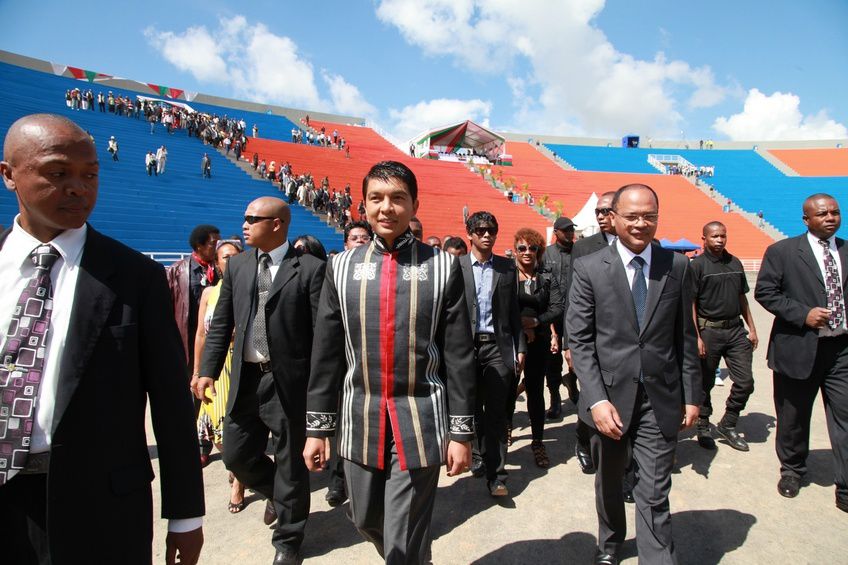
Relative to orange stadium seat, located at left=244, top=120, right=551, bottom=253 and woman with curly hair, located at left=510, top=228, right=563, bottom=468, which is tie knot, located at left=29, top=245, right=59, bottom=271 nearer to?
woman with curly hair, located at left=510, top=228, right=563, bottom=468

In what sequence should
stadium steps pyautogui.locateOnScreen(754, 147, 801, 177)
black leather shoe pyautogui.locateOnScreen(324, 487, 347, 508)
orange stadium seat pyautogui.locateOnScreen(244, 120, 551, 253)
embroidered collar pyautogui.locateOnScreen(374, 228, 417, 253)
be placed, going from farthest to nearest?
1. stadium steps pyautogui.locateOnScreen(754, 147, 801, 177)
2. orange stadium seat pyautogui.locateOnScreen(244, 120, 551, 253)
3. black leather shoe pyautogui.locateOnScreen(324, 487, 347, 508)
4. embroidered collar pyautogui.locateOnScreen(374, 228, 417, 253)

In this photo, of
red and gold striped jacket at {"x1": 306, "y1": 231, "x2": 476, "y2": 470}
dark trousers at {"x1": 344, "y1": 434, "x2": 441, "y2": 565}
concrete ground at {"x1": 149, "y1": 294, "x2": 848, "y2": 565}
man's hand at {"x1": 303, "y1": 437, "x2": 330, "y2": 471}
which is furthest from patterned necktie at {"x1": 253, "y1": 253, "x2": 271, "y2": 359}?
concrete ground at {"x1": 149, "y1": 294, "x2": 848, "y2": 565}

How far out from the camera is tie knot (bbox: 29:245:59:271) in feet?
4.13

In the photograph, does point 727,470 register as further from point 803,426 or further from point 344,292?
point 344,292

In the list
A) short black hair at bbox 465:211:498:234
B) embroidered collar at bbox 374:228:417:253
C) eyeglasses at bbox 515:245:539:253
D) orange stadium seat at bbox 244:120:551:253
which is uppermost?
orange stadium seat at bbox 244:120:551:253

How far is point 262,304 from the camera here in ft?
9.29

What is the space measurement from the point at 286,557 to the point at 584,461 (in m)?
2.46

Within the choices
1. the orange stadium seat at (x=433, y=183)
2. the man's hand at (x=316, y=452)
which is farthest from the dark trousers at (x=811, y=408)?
the orange stadium seat at (x=433, y=183)

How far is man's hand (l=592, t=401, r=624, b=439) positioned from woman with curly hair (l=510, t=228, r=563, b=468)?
175 centimetres

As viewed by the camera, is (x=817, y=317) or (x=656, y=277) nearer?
(x=656, y=277)

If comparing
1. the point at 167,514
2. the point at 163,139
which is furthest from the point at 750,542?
the point at 163,139

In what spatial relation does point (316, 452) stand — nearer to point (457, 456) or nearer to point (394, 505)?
point (394, 505)

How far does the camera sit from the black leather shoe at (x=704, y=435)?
418 cm

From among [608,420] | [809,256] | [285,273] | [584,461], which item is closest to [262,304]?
[285,273]
